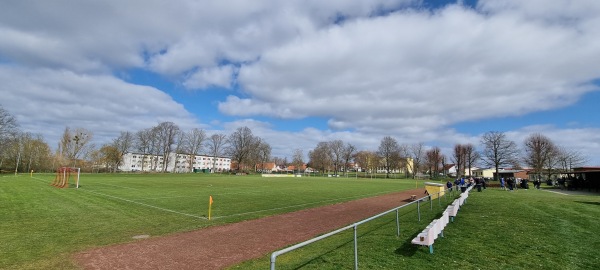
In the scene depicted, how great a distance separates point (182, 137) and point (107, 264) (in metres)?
101

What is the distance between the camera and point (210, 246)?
33.4 ft

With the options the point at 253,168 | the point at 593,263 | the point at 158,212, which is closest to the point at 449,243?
the point at 593,263

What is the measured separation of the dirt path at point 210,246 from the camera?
8305mm

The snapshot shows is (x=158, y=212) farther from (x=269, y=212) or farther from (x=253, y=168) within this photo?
(x=253, y=168)

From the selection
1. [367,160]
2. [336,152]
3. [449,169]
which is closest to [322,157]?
[336,152]

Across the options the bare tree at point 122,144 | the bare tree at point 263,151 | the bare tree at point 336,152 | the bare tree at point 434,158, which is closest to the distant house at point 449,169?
the bare tree at point 434,158

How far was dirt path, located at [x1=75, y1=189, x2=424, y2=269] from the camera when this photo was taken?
8305mm

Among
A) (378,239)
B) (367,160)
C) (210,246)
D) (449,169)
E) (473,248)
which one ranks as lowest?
(210,246)

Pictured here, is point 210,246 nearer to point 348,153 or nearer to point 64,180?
point 64,180

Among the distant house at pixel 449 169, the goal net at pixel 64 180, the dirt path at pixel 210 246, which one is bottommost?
the dirt path at pixel 210 246

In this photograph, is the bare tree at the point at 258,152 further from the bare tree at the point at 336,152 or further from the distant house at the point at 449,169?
the distant house at the point at 449,169

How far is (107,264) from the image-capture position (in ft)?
26.7

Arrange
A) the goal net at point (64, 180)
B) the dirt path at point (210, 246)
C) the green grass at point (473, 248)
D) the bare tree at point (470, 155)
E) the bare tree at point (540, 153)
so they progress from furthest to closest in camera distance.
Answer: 1. the bare tree at point (470, 155)
2. the bare tree at point (540, 153)
3. the goal net at point (64, 180)
4. the dirt path at point (210, 246)
5. the green grass at point (473, 248)

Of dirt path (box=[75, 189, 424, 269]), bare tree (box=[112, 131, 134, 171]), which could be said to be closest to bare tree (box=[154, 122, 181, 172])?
bare tree (box=[112, 131, 134, 171])
